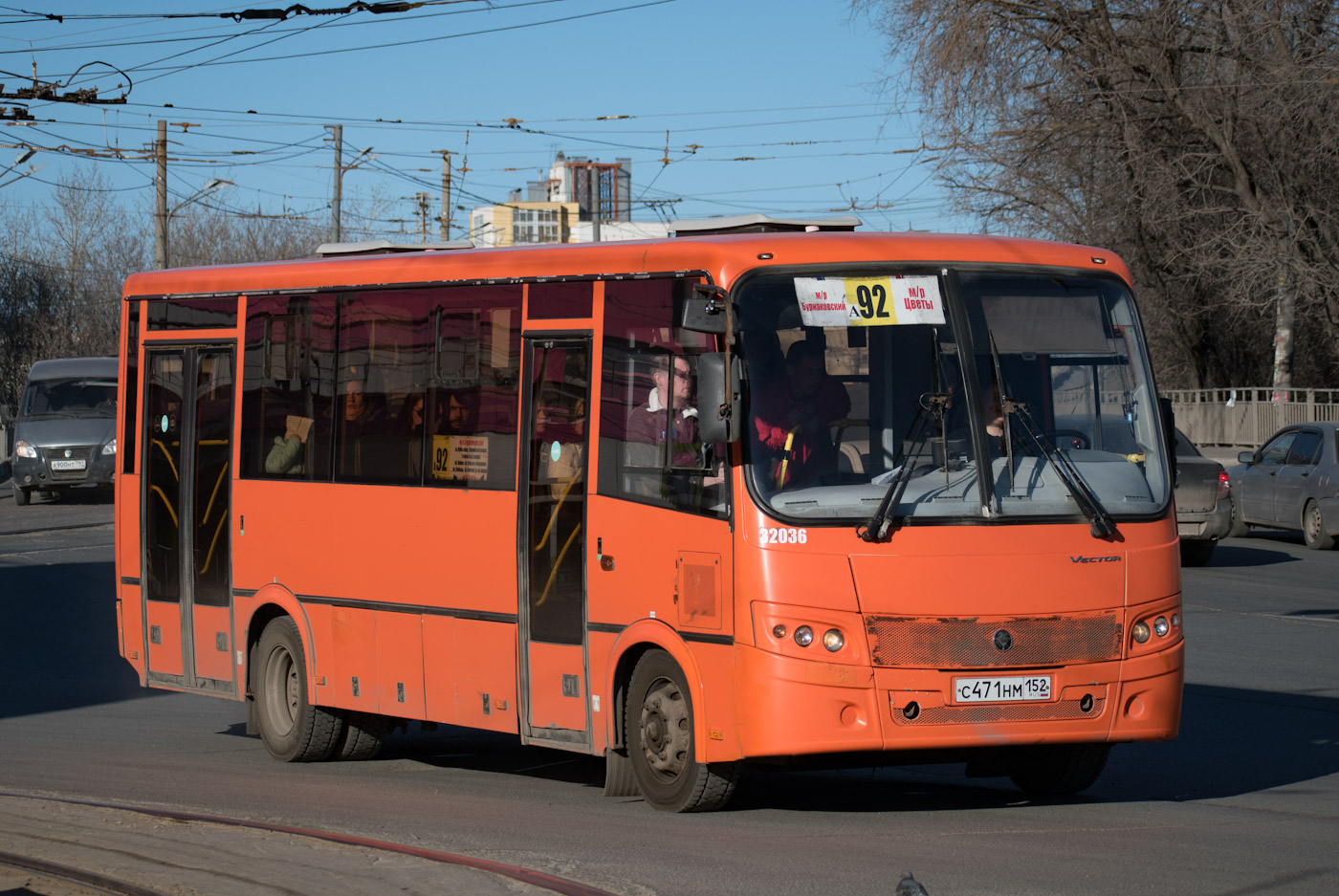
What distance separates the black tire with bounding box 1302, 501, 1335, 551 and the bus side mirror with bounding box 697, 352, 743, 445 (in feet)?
57.3

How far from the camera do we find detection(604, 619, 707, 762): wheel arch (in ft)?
25.7

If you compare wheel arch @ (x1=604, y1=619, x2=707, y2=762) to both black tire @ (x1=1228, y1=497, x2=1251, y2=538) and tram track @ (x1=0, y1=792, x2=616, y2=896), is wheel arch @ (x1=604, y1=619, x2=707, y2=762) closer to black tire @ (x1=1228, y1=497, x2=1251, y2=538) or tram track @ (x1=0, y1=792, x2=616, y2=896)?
tram track @ (x1=0, y1=792, x2=616, y2=896)

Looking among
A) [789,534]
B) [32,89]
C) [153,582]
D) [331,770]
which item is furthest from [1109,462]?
[32,89]

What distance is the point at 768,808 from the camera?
839 cm

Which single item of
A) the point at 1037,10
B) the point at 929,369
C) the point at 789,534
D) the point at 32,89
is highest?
the point at 1037,10

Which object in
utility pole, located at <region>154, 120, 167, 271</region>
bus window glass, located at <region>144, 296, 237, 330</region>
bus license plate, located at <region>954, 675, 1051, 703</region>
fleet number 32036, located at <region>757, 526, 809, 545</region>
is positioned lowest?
bus license plate, located at <region>954, 675, 1051, 703</region>

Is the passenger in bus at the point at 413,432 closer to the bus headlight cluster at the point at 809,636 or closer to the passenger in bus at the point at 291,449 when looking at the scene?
the passenger in bus at the point at 291,449

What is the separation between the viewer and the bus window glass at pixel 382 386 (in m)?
9.99

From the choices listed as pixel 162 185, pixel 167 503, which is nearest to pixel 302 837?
pixel 167 503

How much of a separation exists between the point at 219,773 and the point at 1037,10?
2658 centimetres

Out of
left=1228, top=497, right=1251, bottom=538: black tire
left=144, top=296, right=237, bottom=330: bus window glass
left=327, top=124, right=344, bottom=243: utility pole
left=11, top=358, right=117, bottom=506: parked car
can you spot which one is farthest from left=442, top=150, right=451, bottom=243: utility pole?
left=144, top=296, right=237, bottom=330: bus window glass

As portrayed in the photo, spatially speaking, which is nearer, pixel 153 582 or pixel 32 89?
pixel 153 582

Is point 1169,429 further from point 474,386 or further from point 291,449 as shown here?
point 291,449

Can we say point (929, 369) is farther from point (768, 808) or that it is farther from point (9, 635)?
point (9, 635)
